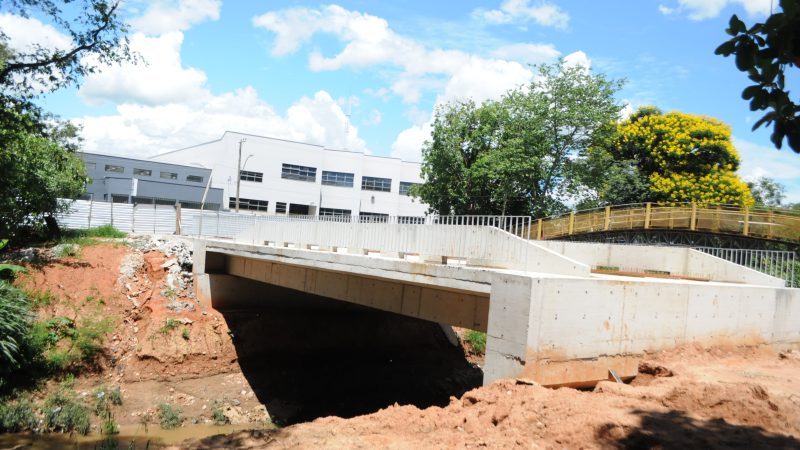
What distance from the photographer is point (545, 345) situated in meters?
7.29

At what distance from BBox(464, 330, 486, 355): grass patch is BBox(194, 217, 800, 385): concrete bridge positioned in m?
8.53

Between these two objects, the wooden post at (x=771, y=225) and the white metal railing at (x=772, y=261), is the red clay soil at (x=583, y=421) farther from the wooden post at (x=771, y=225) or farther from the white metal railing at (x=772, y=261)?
the wooden post at (x=771, y=225)

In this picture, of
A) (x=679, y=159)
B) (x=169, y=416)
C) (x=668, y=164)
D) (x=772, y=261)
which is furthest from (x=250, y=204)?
(x=772, y=261)

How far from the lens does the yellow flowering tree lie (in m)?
26.4

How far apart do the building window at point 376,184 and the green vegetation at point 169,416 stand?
39865 mm

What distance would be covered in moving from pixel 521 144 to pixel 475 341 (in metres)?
10.3

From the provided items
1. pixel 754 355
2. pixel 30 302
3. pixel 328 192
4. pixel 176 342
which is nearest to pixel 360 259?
pixel 754 355

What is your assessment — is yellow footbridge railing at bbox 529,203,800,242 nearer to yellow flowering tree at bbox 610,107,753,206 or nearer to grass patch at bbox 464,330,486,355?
yellow flowering tree at bbox 610,107,753,206

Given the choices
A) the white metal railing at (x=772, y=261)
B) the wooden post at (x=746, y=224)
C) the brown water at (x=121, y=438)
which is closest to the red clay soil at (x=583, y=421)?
the brown water at (x=121, y=438)

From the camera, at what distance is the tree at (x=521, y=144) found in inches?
1077

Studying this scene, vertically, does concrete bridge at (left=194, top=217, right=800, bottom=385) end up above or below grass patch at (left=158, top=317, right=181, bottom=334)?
above

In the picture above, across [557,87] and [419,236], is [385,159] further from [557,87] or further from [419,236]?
[419,236]

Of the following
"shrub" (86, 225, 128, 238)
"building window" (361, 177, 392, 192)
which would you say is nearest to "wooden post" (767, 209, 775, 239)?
"shrub" (86, 225, 128, 238)

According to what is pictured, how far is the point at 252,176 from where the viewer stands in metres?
48.4
